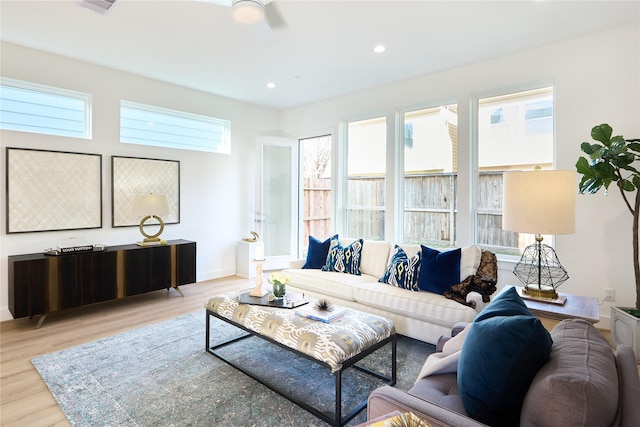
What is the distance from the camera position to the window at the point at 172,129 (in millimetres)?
4504

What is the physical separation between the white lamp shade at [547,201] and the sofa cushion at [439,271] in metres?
0.89

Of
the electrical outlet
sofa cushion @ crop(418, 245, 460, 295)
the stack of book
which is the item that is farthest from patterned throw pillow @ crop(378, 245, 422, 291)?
the electrical outlet

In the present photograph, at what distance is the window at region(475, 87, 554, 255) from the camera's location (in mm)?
3691

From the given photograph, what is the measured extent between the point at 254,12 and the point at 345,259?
8.40 feet

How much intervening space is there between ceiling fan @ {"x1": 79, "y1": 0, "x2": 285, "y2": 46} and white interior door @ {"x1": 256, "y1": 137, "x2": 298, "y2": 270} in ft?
9.54

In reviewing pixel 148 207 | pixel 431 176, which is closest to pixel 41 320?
pixel 148 207

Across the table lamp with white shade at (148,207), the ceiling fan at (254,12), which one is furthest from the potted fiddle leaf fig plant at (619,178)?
the table lamp with white shade at (148,207)

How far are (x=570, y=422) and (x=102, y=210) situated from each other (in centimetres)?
477

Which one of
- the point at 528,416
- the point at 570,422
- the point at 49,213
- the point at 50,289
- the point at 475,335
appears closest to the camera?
the point at 570,422

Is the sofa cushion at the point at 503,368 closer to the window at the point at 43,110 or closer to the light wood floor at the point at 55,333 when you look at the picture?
the light wood floor at the point at 55,333

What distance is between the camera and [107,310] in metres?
3.89

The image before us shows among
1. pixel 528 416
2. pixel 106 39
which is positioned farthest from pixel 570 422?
pixel 106 39

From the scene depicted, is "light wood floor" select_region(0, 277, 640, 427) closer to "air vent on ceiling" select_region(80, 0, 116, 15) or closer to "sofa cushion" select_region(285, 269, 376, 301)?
"sofa cushion" select_region(285, 269, 376, 301)

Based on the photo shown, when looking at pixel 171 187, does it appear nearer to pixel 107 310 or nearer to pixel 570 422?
pixel 107 310
